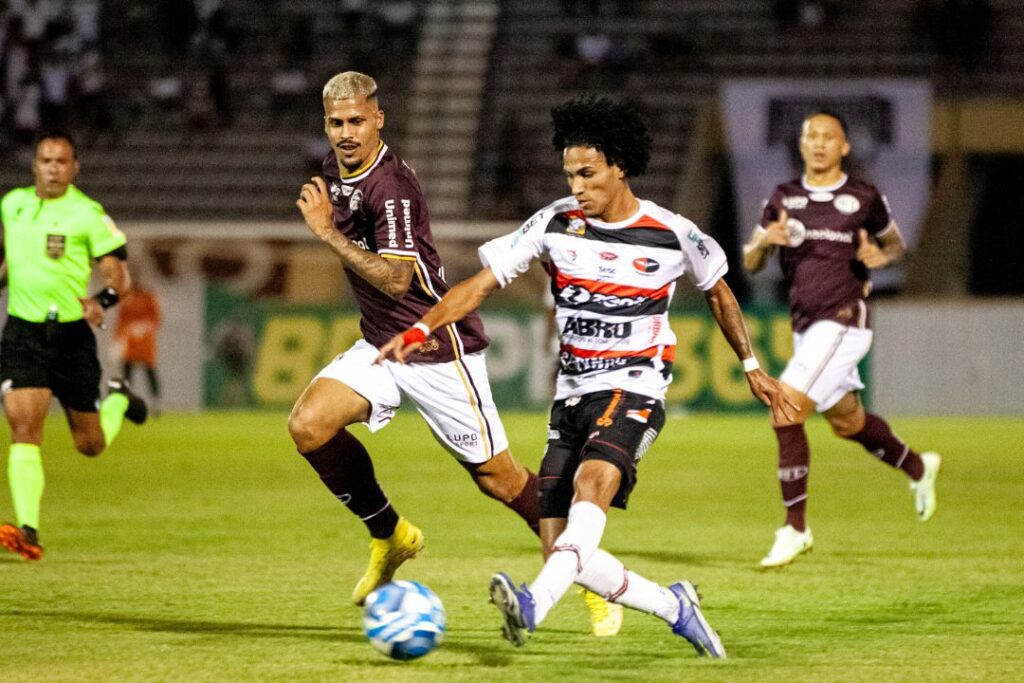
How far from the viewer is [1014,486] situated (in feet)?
47.6

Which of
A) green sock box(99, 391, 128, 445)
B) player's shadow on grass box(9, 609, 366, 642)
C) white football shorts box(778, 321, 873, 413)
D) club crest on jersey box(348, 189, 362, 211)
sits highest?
club crest on jersey box(348, 189, 362, 211)

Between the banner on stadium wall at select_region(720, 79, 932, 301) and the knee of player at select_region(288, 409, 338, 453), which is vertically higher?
the knee of player at select_region(288, 409, 338, 453)

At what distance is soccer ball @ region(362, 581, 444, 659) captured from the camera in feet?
20.9

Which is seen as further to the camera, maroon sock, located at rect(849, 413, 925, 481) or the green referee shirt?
maroon sock, located at rect(849, 413, 925, 481)

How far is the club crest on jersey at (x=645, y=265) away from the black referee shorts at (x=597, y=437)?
48cm

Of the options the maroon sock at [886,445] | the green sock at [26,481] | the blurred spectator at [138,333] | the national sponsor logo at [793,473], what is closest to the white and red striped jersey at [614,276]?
the national sponsor logo at [793,473]

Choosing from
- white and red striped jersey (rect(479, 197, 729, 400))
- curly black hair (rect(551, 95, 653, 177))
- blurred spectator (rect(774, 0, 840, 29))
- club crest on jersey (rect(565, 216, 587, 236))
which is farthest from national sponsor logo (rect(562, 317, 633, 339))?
blurred spectator (rect(774, 0, 840, 29))

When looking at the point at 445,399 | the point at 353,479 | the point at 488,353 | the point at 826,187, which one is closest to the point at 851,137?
the point at 488,353

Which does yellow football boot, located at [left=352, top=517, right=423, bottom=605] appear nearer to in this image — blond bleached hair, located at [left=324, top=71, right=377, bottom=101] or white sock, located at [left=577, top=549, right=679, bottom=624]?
white sock, located at [left=577, top=549, right=679, bottom=624]

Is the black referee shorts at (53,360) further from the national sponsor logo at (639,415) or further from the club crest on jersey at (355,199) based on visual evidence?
the national sponsor logo at (639,415)

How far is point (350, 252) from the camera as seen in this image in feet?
24.0

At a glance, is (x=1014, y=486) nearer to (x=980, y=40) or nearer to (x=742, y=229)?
(x=742, y=229)

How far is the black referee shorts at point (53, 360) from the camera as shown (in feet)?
32.4

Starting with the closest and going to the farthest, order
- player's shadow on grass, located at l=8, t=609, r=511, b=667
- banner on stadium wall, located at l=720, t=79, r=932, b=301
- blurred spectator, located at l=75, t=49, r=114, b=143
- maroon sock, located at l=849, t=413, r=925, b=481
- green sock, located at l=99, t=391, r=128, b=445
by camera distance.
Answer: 1. player's shadow on grass, located at l=8, t=609, r=511, b=667
2. maroon sock, located at l=849, t=413, r=925, b=481
3. green sock, located at l=99, t=391, r=128, b=445
4. banner on stadium wall, located at l=720, t=79, r=932, b=301
5. blurred spectator, located at l=75, t=49, r=114, b=143
